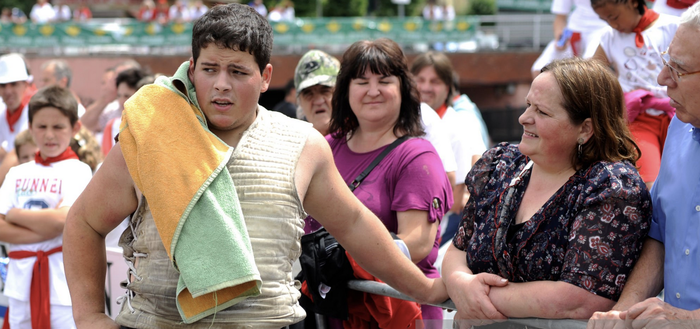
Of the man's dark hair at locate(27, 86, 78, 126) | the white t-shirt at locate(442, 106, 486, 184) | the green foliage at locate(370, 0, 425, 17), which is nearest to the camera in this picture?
the man's dark hair at locate(27, 86, 78, 126)

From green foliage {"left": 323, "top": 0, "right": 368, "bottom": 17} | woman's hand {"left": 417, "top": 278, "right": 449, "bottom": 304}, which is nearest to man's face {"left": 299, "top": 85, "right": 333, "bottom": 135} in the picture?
woman's hand {"left": 417, "top": 278, "right": 449, "bottom": 304}

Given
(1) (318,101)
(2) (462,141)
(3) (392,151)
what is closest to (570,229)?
(3) (392,151)

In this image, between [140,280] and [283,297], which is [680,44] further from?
[140,280]

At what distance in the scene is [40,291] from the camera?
13.8ft

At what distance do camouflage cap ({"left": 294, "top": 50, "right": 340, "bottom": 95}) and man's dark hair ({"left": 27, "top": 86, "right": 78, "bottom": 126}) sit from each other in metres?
1.46

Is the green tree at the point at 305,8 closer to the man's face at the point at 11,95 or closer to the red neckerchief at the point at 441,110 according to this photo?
the man's face at the point at 11,95

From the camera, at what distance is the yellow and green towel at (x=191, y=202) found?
2.08 meters

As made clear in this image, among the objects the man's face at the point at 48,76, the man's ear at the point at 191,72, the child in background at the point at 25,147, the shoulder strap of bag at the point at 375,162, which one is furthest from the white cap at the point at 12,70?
the man's ear at the point at 191,72

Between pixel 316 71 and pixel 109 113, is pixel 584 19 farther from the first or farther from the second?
pixel 109 113

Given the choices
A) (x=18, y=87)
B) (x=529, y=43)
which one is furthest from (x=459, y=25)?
(x=18, y=87)

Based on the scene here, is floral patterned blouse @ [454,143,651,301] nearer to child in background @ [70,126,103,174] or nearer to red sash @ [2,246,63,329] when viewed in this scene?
red sash @ [2,246,63,329]

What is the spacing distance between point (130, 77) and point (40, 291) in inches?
126

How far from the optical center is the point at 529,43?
2241 centimetres

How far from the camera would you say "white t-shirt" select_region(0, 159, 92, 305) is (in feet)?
14.0
